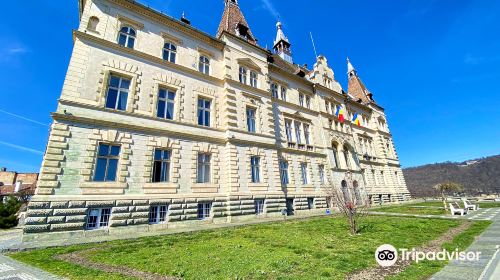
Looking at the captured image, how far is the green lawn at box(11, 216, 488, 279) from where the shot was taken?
19.5ft

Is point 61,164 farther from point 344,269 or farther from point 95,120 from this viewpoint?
point 344,269

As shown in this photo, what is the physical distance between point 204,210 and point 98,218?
262 inches

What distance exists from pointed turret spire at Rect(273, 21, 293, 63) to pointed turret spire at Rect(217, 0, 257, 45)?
11286 mm

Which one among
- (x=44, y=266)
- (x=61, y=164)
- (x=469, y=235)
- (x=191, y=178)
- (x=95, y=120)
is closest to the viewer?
(x=44, y=266)

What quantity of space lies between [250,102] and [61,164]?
15.1 meters

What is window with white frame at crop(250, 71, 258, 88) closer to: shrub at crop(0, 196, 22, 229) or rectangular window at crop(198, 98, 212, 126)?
rectangular window at crop(198, 98, 212, 126)

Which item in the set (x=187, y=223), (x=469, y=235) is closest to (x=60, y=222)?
(x=187, y=223)

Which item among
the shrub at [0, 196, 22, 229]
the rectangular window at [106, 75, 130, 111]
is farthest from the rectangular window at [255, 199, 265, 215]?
the shrub at [0, 196, 22, 229]

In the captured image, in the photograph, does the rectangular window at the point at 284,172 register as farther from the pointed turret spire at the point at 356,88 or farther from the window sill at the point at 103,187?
the pointed turret spire at the point at 356,88

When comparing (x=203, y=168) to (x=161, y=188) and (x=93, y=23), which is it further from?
(x=93, y=23)

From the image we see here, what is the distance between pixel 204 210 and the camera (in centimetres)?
1686

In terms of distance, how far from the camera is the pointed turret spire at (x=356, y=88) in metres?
43.6

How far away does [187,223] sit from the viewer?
15438 mm

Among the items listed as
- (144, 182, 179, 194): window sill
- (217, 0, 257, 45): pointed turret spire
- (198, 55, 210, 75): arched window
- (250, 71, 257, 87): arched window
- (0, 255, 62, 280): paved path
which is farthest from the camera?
(217, 0, 257, 45): pointed turret spire
